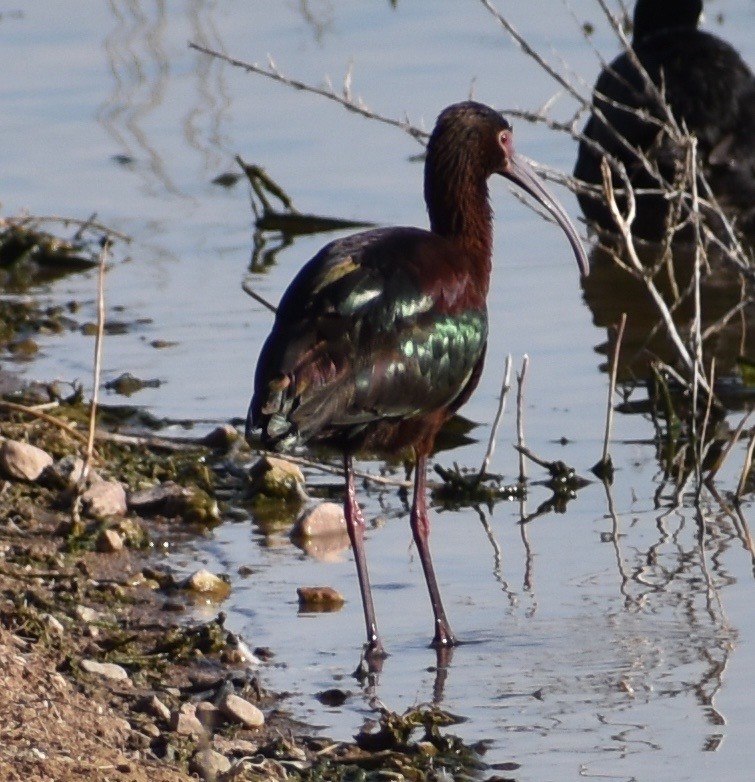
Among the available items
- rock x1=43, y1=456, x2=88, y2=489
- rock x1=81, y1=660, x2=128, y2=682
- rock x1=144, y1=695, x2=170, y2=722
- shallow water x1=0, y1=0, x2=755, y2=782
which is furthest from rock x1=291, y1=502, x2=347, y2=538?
rock x1=144, y1=695, x2=170, y2=722

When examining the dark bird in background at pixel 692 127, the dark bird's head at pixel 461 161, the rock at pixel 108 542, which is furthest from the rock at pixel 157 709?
the dark bird in background at pixel 692 127

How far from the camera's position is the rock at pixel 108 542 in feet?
22.9

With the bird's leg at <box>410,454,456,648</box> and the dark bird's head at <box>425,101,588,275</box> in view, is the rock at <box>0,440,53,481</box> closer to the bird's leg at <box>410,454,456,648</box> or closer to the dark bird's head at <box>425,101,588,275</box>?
the bird's leg at <box>410,454,456,648</box>

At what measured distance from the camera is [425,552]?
Answer: 658 centimetres

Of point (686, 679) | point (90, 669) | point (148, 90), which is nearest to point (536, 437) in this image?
point (686, 679)

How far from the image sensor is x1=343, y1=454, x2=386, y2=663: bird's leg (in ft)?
20.5

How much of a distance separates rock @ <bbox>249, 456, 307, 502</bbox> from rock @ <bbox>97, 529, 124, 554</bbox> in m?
0.83

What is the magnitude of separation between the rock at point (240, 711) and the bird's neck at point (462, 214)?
6.27 feet

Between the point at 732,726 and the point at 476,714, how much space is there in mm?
687

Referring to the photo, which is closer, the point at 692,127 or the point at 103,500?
the point at 103,500

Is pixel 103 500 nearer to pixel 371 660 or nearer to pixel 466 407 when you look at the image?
pixel 371 660

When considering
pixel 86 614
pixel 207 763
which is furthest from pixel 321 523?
pixel 207 763

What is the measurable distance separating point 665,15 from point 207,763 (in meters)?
8.93

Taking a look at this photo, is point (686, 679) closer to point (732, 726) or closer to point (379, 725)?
point (732, 726)
